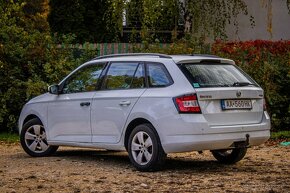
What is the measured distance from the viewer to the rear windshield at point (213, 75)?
9.86 meters

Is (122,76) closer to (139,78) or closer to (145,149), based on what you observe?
(139,78)

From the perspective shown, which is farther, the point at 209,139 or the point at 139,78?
the point at 139,78

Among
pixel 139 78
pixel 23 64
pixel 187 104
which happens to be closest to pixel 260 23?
pixel 23 64

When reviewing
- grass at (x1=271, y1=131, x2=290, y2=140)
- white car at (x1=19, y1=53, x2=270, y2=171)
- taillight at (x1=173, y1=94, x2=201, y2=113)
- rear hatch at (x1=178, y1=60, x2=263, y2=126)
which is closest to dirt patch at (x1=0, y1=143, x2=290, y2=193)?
white car at (x1=19, y1=53, x2=270, y2=171)

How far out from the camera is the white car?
9570 millimetres

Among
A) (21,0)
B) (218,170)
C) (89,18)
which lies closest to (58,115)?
(218,170)

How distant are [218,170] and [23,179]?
276 centimetres

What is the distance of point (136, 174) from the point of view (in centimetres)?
977

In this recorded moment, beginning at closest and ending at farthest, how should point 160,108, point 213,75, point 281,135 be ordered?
point 160,108
point 213,75
point 281,135

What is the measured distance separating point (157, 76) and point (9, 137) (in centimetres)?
692

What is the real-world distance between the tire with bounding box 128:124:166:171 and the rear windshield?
0.90 m

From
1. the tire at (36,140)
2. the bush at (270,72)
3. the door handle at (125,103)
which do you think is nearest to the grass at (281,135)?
the bush at (270,72)

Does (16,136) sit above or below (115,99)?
below

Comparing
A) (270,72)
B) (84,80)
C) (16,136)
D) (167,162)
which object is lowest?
(16,136)
